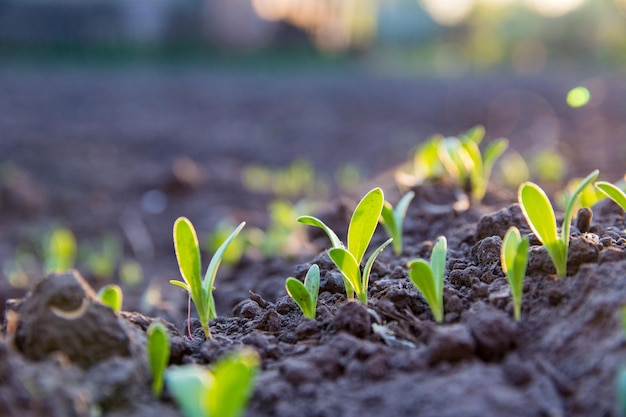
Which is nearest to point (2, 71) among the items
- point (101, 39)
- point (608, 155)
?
point (101, 39)

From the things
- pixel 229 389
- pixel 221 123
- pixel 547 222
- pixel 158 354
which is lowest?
pixel 221 123

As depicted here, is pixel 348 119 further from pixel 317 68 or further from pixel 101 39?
pixel 101 39

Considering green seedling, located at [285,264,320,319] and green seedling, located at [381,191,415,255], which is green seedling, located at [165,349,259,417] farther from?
green seedling, located at [381,191,415,255]

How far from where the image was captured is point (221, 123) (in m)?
8.42

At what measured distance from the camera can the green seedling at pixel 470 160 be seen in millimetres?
2316

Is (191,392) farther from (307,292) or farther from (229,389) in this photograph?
(307,292)

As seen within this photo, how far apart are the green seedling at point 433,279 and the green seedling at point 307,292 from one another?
0.77ft

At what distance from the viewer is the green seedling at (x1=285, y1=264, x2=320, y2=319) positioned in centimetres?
144

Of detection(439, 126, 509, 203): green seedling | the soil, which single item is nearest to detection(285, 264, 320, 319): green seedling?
the soil

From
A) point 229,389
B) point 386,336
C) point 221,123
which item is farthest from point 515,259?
point 221,123

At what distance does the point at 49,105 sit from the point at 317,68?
353 inches

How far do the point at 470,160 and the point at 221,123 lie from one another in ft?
20.7

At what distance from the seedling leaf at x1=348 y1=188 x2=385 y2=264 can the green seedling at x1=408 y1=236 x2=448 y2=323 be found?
0.17 m

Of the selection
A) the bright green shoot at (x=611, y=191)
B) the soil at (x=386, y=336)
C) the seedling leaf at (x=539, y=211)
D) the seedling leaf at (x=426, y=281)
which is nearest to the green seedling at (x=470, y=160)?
the soil at (x=386, y=336)
